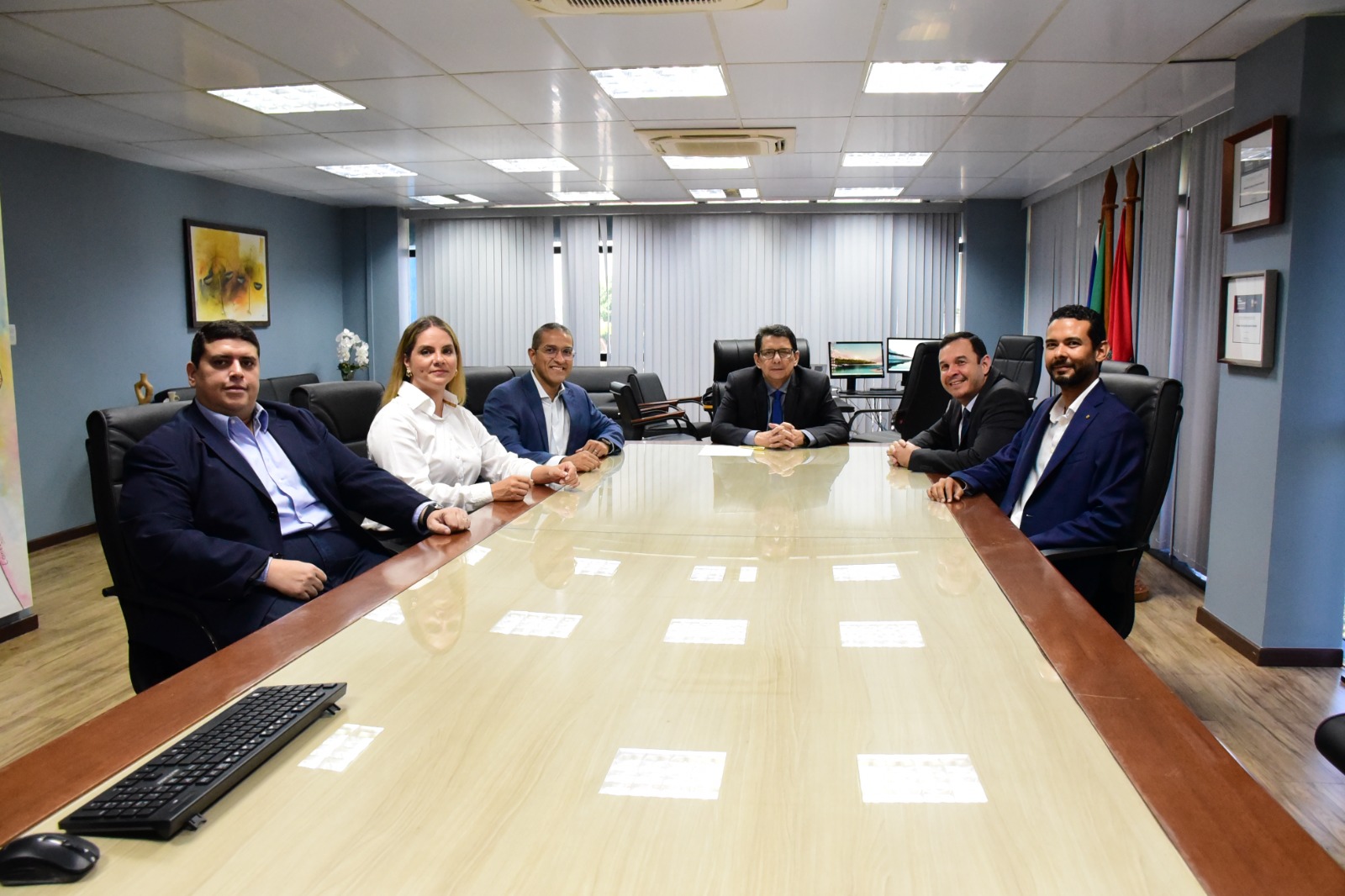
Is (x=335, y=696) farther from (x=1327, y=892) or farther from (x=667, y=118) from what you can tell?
(x=667, y=118)

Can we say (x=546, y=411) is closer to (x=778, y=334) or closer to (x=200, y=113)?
(x=778, y=334)

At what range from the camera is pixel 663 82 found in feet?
14.8

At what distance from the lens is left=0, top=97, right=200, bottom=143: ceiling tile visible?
15.7 ft

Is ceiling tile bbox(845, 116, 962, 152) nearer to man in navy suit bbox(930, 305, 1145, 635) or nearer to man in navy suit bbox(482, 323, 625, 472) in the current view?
man in navy suit bbox(482, 323, 625, 472)

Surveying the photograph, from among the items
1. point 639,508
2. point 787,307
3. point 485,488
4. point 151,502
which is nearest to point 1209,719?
point 639,508

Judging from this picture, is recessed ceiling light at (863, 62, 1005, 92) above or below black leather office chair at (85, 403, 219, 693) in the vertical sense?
above

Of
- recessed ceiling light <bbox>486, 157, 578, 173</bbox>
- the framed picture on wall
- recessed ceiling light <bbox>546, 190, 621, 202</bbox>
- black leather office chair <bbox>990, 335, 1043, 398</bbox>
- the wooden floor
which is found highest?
recessed ceiling light <bbox>546, 190, 621, 202</bbox>

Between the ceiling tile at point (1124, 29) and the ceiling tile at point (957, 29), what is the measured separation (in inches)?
3.9

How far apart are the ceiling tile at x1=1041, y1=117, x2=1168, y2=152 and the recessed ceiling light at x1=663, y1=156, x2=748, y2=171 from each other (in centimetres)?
206

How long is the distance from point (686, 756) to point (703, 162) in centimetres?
614

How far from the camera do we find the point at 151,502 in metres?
2.19

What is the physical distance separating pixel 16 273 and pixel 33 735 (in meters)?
3.67

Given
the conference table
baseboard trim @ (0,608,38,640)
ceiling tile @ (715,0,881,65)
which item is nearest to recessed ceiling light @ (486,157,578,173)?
ceiling tile @ (715,0,881,65)

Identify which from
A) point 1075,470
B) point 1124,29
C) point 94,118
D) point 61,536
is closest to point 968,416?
point 1075,470
